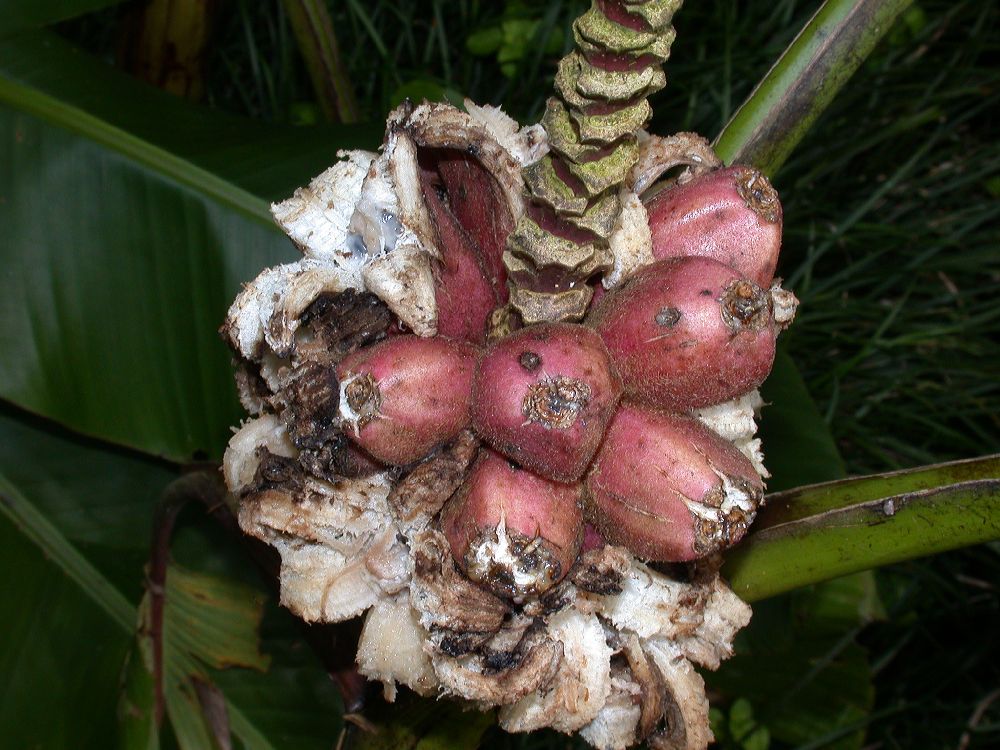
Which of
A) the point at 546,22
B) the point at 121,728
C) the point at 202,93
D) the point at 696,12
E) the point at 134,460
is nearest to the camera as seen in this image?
the point at 121,728

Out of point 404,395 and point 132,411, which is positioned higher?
point 404,395

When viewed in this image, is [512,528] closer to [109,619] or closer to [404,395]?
[404,395]

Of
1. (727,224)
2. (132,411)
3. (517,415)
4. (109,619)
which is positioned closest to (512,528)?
(517,415)

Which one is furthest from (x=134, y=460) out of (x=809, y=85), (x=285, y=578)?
(x=809, y=85)

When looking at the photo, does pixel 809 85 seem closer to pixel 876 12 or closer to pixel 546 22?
pixel 876 12

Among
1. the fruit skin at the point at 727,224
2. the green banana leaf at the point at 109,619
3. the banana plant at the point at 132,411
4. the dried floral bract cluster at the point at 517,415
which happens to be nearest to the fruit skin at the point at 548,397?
the dried floral bract cluster at the point at 517,415

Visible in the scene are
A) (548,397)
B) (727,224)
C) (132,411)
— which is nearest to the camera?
(548,397)

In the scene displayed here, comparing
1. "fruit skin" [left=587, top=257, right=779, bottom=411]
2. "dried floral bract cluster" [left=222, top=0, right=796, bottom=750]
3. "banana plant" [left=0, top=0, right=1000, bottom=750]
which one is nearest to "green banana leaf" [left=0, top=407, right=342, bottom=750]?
"banana plant" [left=0, top=0, right=1000, bottom=750]
